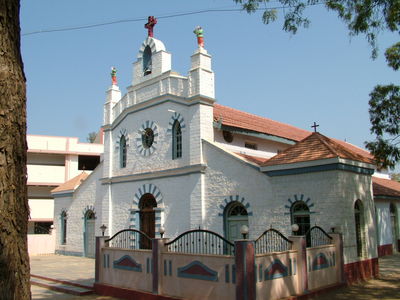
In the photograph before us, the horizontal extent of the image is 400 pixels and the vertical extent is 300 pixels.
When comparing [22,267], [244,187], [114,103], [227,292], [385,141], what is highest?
[114,103]

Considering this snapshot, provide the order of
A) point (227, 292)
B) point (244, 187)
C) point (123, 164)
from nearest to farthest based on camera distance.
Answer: point (227, 292)
point (244, 187)
point (123, 164)

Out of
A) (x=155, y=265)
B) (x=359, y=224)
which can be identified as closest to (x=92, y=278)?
(x=155, y=265)

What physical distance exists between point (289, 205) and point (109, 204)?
387 inches

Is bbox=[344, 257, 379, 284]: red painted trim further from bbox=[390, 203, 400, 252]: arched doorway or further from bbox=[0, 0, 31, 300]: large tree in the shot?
bbox=[0, 0, 31, 300]: large tree

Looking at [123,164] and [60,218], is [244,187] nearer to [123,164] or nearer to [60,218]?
[123,164]

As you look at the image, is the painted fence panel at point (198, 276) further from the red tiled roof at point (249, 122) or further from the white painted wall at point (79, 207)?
the white painted wall at point (79, 207)

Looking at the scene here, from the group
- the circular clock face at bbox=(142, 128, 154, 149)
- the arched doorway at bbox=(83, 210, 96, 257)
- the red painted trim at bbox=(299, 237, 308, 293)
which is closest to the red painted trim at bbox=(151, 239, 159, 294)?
the red painted trim at bbox=(299, 237, 308, 293)

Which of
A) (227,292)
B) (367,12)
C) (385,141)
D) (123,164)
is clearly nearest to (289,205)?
(385,141)

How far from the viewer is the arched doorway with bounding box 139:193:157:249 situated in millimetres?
18008

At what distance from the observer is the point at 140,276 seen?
37.2ft

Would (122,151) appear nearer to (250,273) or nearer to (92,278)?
(92,278)

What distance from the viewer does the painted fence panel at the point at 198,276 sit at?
30.5ft

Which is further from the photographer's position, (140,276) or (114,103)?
(114,103)

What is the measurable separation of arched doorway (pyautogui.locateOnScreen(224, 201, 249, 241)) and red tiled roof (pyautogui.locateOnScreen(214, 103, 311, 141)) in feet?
11.7
